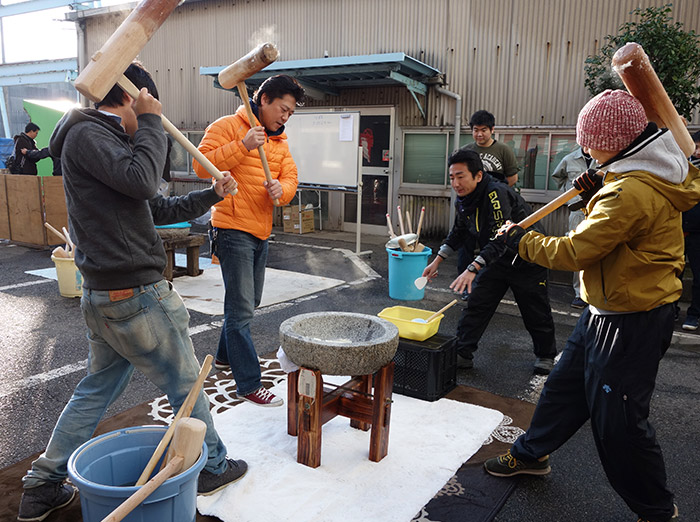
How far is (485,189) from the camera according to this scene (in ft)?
13.5

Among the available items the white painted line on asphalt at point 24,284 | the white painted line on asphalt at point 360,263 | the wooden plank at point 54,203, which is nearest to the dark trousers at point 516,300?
the white painted line on asphalt at point 360,263

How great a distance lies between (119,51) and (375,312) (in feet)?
14.5

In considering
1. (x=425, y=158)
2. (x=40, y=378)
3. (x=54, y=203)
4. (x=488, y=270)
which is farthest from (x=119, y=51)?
(x=425, y=158)

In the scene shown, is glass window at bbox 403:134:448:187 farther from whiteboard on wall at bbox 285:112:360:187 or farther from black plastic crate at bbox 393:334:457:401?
black plastic crate at bbox 393:334:457:401

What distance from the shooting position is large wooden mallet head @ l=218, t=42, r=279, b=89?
2812 millimetres

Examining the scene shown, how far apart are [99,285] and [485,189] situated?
9.55 ft

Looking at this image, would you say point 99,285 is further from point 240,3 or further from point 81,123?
point 240,3

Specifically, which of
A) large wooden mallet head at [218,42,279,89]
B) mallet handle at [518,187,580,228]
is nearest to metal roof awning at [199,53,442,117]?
large wooden mallet head at [218,42,279,89]

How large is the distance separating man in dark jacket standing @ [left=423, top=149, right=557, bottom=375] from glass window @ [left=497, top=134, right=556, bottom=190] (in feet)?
17.4

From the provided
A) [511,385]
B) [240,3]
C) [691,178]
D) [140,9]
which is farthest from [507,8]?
[140,9]

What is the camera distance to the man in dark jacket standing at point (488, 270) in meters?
4.05

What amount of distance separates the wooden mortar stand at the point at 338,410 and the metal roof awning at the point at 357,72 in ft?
22.2

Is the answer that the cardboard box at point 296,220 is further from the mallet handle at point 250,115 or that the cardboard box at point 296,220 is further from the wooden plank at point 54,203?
the mallet handle at point 250,115

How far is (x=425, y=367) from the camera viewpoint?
3.73 metres
